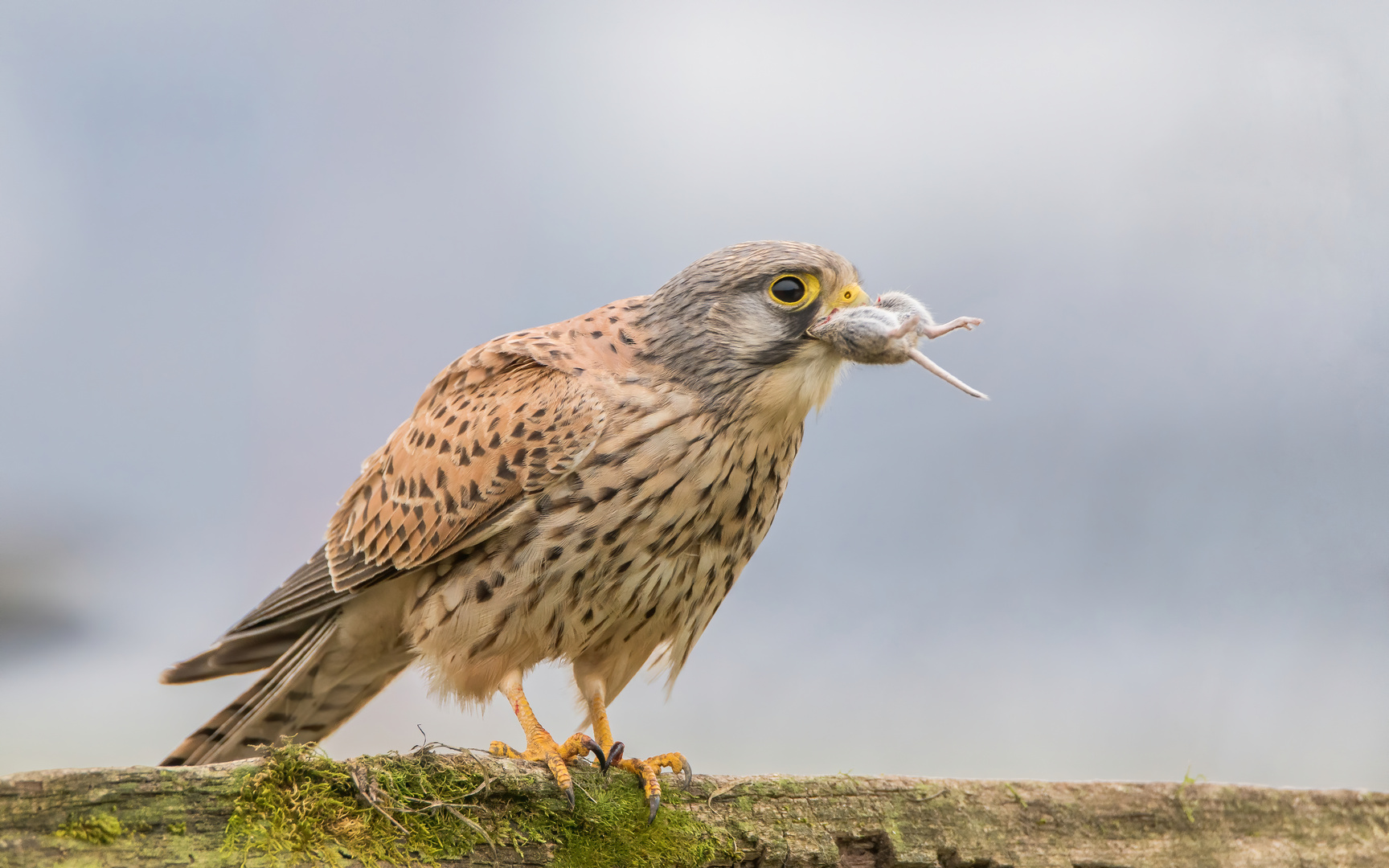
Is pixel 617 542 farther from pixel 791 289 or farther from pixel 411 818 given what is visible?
pixel 411 818

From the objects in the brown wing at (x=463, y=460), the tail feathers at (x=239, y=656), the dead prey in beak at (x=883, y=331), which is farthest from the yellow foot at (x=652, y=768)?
the tail feathers at (x=239, y=656)

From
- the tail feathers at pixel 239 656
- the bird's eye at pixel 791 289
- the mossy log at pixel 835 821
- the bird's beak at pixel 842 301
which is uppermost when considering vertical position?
the bird's eye at pixel 791 289

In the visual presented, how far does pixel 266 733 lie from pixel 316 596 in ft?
1.12

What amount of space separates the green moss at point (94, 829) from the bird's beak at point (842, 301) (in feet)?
4.69

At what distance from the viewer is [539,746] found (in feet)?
6.61

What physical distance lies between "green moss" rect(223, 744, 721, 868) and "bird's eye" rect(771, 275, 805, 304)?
100cm

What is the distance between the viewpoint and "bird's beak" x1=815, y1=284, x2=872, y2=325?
7.02ft

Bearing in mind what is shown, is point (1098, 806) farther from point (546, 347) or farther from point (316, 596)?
point (316, 596)

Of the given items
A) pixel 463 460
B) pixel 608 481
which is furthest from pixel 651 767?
pixel 463 460

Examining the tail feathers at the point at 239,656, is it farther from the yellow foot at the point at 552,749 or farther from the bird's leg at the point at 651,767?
the bird's leg at the point at 651,767

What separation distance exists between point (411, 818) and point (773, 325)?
1144 mm

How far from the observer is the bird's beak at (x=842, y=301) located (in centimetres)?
214

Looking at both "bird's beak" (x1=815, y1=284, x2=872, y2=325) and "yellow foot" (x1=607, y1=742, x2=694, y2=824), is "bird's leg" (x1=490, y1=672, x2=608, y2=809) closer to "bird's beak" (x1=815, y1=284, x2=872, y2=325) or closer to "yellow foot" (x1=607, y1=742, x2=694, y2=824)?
"yellow foot" (x1=607, y1=742, x2=694, y2=824)

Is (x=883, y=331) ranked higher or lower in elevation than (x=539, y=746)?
higher
